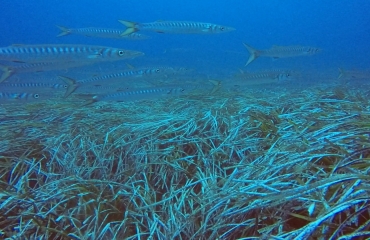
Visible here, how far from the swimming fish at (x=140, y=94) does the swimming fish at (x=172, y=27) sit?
9.16 ft

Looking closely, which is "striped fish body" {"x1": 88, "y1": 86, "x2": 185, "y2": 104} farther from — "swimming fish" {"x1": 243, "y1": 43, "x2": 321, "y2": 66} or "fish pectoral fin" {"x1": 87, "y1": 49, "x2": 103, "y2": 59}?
"swimming fish" {"x1": 243, "y1": 43, "x2": 321, "y2": 66}

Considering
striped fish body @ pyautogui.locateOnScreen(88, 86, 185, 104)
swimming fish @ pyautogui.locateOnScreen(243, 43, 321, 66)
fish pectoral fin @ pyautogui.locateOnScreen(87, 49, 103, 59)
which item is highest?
swimming fish @ pyautogui.locateOnScreen(243, 43, 321, 66)

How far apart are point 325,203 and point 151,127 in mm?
2617

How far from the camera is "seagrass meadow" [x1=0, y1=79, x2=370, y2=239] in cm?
173

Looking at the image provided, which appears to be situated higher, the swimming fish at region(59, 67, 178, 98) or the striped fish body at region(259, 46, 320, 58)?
the striped fish body at region(259, 46, 320, 58)

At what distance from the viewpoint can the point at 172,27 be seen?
9.41 meters

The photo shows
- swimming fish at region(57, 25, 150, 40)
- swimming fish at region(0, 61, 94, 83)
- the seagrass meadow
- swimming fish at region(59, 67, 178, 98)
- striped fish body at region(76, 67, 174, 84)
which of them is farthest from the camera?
swimming fish at region(57, 25, 150, 40)

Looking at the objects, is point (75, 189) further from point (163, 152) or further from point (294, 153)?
point (294, 153)

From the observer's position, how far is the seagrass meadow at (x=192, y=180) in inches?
68.2

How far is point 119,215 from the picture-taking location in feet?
7.83

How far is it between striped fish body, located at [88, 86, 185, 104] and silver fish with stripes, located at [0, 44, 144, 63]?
130cm

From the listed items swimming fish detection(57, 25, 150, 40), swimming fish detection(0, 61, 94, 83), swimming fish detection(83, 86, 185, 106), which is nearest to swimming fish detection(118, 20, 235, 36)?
swimming fish detection(57, 25, 150, 40)

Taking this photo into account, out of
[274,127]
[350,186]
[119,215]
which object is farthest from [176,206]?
[274,127]

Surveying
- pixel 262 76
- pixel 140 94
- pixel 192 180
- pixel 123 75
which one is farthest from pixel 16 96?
pixel 262 76
